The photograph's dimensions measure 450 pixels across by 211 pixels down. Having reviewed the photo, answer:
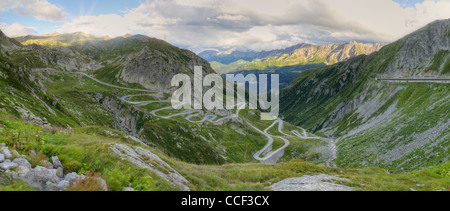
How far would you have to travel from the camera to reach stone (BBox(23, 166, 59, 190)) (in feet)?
32.8

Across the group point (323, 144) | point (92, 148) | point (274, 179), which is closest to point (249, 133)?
point (323, 144)

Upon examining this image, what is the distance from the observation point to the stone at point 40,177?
10000mm

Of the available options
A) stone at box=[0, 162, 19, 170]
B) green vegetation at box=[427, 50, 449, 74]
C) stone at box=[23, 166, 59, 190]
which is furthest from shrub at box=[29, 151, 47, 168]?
green vegetation at box=[427, 50, 449, 74]

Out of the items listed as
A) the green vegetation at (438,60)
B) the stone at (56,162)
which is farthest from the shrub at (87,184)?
the green vegetation at (438,60)

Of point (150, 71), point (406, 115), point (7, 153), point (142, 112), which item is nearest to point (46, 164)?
point (7, 153)

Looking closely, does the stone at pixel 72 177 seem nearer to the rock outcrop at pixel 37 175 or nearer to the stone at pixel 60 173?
the rock outcrop at pixel 37 175

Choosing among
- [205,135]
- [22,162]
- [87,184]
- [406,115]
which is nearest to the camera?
[87,184]

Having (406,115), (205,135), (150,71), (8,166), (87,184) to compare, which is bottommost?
Answer: (205,135)

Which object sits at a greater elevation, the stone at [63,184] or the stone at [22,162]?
the stone at [22,162]

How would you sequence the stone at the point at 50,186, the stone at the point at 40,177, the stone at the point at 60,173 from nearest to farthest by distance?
the stone at the point at 40,177 → the stone at the point at 50,186 → the stone at the point at 60,173

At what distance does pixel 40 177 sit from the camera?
10273 millimetres

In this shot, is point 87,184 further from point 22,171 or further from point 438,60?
point 438,60
